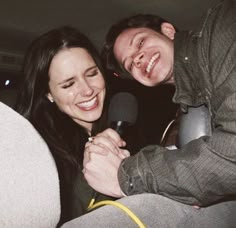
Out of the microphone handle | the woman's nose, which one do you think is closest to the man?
the microphone handle

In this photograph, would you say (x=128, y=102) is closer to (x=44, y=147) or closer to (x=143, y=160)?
(x=143, y=160)

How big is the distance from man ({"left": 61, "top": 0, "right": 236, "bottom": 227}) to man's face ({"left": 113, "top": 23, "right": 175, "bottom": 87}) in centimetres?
31

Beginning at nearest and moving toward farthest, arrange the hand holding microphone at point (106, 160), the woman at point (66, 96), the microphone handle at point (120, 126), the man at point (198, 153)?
1. the man at point (198, 153)
2. the hand holding microphone at point (106, 160)
3. the microphone handle at point (120, 126)
4. the woman at point (66, 96)

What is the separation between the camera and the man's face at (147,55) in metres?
1.63

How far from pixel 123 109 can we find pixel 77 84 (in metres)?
0.35

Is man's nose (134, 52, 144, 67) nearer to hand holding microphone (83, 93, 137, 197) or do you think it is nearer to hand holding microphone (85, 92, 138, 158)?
hand holding microphone (85, 92, 138, 158)

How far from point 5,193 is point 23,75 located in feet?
4.83

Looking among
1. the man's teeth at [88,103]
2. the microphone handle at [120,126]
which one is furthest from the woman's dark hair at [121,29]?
the microphone handle at [120,126]

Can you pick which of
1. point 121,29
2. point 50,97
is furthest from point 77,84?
point 121,29

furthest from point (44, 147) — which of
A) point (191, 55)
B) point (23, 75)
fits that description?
point (23, 75)

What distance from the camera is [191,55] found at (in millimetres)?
1217

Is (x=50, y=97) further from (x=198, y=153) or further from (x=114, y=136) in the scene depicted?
(x=198, y=153)

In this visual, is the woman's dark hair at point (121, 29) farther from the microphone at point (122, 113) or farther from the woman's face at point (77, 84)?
the microphone at point (122, 113)

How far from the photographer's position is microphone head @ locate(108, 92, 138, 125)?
1.34m
